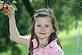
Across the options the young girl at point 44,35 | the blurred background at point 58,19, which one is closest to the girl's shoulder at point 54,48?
the young girl at point 44,35

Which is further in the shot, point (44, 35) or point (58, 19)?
point (58, 19)

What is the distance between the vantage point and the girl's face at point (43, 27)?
56.3 inches

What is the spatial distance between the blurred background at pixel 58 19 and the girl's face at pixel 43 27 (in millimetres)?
1175

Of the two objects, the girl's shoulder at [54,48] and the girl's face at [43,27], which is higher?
the girl's face at [43,27]

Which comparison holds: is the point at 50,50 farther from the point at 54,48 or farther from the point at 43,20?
the point at 43,20

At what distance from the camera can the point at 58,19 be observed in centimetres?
284

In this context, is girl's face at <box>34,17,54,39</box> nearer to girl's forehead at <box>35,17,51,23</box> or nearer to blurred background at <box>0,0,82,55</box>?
girl's forehead at <box>35,17,51,23</box>

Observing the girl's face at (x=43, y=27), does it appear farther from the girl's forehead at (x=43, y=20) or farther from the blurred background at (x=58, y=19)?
the blurred background at (x=58, y=19)

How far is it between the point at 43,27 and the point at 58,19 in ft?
4.65

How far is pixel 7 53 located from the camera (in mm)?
2965

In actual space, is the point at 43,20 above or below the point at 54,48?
above

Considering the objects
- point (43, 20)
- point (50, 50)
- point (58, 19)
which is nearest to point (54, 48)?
point (50, 50)

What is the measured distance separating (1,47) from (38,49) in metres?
1.50

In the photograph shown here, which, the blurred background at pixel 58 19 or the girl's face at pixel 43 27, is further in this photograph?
the blurred background at pixel 58 19
